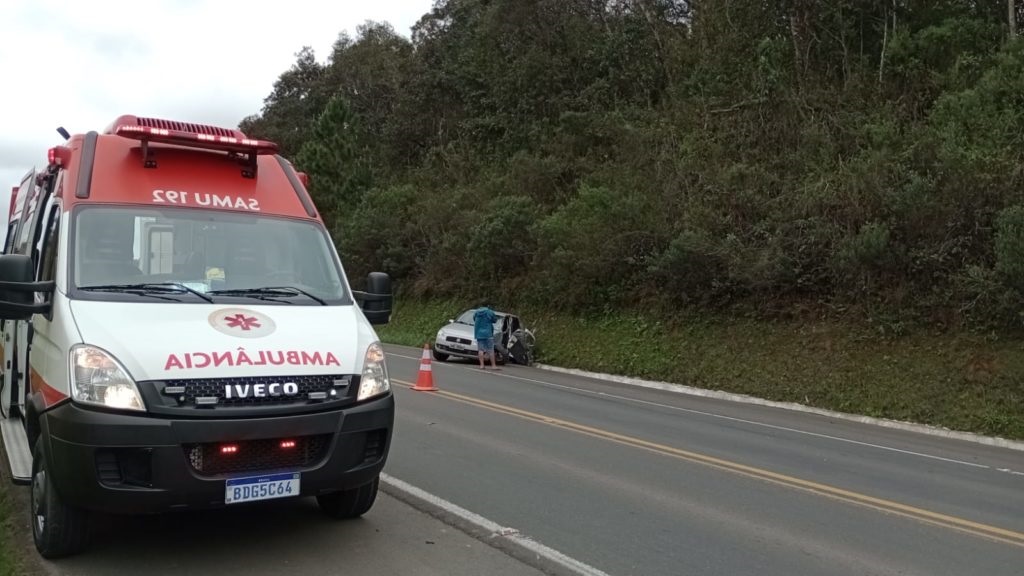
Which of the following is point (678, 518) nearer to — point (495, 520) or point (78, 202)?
point (495, 520)

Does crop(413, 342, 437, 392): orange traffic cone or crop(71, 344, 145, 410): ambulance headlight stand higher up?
crop(71, 344, 145, 410): ambulance headlight

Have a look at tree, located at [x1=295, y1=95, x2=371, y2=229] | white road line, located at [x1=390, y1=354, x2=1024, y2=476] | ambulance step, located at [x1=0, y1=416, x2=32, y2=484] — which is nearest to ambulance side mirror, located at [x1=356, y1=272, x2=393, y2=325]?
ambulance step, located at [x1=0, y1=416, x2=32, y2=484]

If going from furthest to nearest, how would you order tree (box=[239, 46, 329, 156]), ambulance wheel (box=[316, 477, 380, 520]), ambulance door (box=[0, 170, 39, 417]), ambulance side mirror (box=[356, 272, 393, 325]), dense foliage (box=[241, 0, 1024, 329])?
tree (box=[239, 46, 329, 156]) → dense foliage (box=[241, 0, 1024, 329]) → ambulance door (box=[0, 170, 39, 417]) → ambulance side mirror (box=[356, 272, 393, 325]) → ambulance wheel (box=[316, 477, 380, 520])

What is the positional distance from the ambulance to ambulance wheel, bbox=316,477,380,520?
0.05 ft

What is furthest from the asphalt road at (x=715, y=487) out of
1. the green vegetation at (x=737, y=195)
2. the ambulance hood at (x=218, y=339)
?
the green vegetation at (x=737, y=195)

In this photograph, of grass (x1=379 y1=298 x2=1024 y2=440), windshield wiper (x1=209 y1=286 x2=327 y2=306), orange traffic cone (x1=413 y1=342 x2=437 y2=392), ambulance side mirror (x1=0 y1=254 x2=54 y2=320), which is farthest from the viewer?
grass (x1=379 y1=298 x2=1024 y2=440)

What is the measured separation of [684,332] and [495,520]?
1540 cm

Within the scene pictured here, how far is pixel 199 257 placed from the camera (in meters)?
5.82

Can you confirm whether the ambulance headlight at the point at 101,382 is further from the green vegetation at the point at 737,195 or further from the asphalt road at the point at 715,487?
the green vegetation at the point at 737,195

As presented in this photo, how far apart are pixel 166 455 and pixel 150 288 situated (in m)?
1.37

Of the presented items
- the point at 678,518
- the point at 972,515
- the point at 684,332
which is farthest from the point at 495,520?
the point at 684,332

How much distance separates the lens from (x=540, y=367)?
2281cm

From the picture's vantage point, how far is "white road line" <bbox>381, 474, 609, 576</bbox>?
526 centimetres

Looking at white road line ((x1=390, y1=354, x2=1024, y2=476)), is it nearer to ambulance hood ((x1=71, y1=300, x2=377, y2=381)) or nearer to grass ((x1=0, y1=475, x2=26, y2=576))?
ambulance hood ((x1=71, y1=300, x2=377, y2=381))
